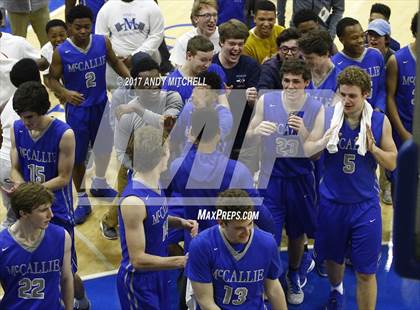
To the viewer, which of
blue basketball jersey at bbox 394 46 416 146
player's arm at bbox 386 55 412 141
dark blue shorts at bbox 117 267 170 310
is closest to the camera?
dark blue shorts at bbox 117 267 170 310

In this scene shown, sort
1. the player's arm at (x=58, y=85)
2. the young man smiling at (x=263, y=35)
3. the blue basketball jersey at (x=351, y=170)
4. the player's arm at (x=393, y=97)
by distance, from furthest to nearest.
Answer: the young man smiling at (x=263, y=35), the player's arm at (x=58, y=85), the player's arm at (x=393, y=97), the blue basketball jersey at (x=351, y=170)

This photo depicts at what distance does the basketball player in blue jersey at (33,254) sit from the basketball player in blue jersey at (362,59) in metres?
3.04

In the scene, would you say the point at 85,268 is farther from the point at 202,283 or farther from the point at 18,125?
the point at 202,283

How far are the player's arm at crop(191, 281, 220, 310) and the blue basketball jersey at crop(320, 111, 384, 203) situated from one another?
56.0 inches

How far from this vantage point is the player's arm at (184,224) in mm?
5203

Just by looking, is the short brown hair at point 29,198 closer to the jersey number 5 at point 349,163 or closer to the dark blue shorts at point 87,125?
the jersey number 5 at point 349,163

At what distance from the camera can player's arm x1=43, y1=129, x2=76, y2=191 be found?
5.55m

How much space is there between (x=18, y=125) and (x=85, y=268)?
162 centimetres

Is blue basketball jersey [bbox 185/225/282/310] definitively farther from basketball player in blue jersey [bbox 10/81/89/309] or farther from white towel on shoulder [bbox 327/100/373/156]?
basketball player in blue jersey [bbox 10/81/89/309]

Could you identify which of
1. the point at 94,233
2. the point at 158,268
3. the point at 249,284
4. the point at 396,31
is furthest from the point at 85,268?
the point at 396,31

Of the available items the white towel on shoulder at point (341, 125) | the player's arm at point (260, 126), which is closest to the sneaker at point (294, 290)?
the player's arm at point (260, 126)

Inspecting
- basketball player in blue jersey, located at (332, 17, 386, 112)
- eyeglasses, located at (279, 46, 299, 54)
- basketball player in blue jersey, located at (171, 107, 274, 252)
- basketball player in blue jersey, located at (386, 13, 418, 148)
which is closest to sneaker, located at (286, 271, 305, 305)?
basketball player in blue jersey, located at (171, 107, 274, 252)

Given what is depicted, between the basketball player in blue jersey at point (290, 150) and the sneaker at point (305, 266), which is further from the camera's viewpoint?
the sneaker at point (305, 266)

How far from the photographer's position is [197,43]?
661 cm
